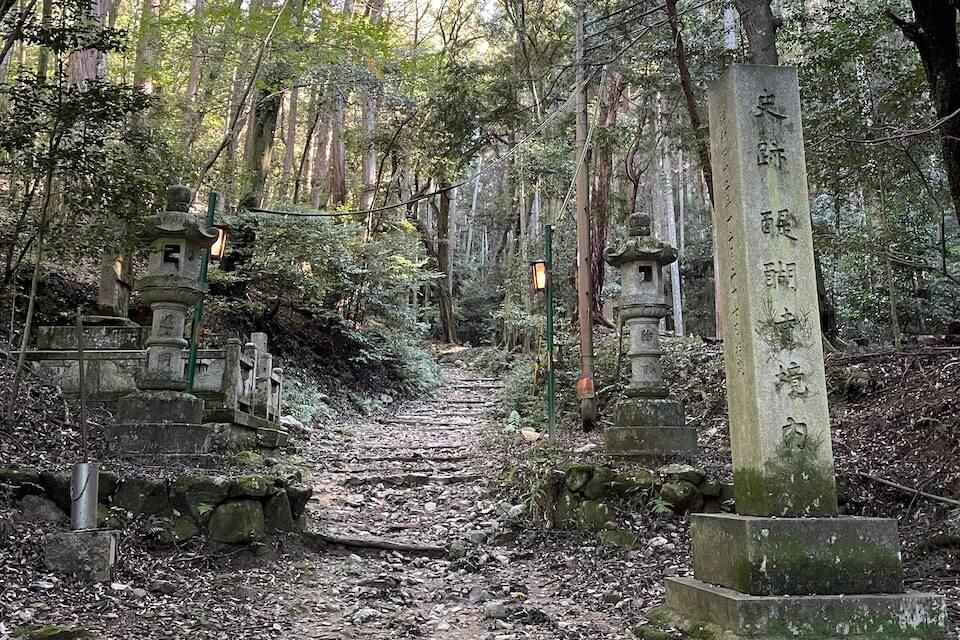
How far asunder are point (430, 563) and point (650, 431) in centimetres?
285

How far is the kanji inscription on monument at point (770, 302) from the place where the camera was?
Answer: 3.79m

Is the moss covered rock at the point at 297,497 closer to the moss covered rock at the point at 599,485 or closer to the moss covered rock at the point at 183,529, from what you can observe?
the moss covered rock at the point at 183,529

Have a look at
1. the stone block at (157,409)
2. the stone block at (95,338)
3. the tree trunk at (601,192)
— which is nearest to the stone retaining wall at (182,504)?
the stone block at (157,409)

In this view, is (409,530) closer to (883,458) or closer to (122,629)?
(122,629)

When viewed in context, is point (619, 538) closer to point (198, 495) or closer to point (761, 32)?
point (198, 495)

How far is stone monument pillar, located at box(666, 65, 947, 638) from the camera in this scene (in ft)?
11.3

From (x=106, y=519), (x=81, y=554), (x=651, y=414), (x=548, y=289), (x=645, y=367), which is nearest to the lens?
(x=81, y=554)

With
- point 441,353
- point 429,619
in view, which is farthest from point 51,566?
point 441,353

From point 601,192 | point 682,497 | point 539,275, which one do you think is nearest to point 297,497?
point 682,497

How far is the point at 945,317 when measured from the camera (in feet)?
40.6

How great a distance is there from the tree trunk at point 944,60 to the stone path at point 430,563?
4674mm

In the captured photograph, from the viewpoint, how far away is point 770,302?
13.0 ft

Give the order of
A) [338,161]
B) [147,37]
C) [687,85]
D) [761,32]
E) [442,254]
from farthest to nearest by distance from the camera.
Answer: [442,254] < [338,161] < [147,37] < [687,85] < [761,32]

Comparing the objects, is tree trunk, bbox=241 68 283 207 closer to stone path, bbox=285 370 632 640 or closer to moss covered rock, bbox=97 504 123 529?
stone path, bbox=285 370 632 640
